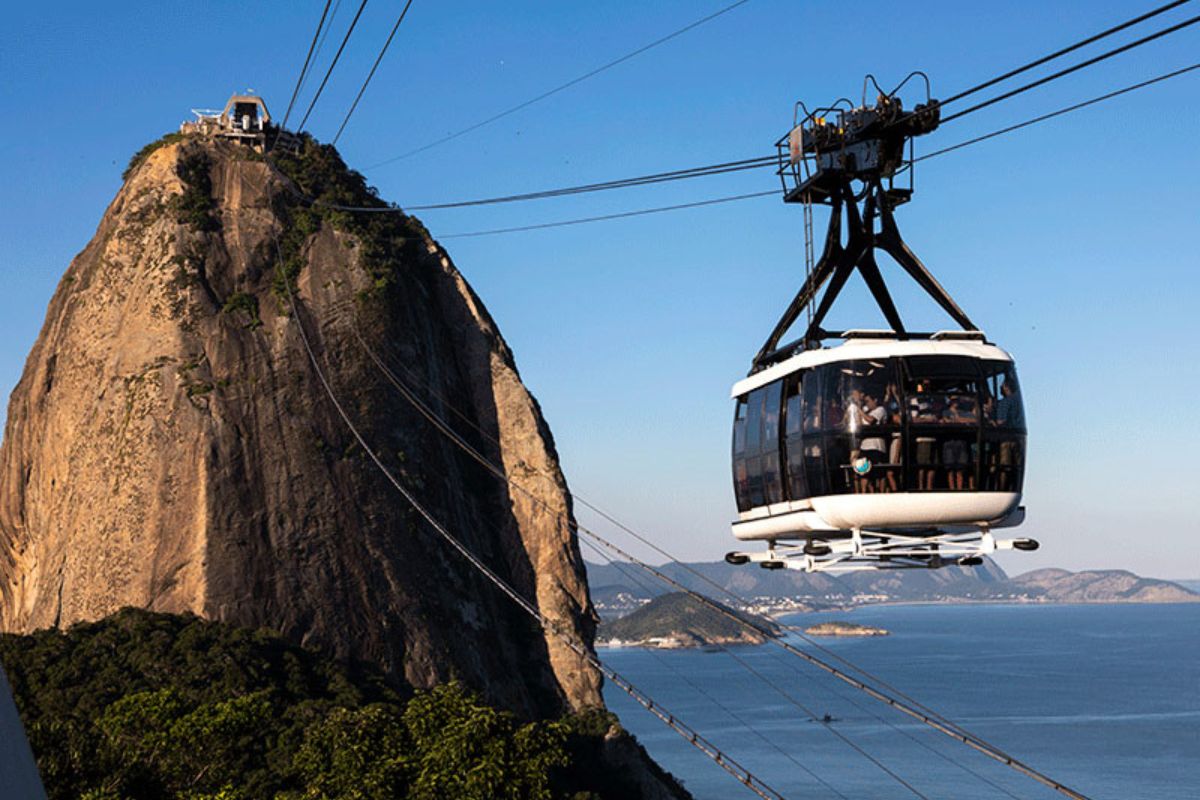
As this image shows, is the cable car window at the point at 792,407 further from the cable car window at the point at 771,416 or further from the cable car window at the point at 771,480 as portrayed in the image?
the cable car window at the point at 771,480

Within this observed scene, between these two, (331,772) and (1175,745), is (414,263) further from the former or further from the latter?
(1175,745)

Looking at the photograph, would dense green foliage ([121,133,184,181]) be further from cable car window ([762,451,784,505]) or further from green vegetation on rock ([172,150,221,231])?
cable car window ([762,451,784,505])

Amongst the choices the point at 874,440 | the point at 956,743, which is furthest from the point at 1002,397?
the point at 956,743

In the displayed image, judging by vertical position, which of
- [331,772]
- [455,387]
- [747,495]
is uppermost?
[455,387]

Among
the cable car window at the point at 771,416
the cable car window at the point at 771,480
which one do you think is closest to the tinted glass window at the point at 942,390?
the cable car window at the point at 771,416

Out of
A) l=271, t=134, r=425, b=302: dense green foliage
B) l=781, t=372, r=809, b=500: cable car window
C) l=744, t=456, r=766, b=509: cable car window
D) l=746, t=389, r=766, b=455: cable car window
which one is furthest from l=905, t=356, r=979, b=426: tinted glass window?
l=271, t=134, r=425, b=302: dense green foliage

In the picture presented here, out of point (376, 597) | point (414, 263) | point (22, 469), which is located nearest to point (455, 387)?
point (414, 263)
